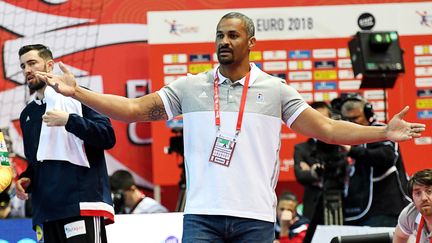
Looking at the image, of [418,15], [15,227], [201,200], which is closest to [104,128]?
[201,200]

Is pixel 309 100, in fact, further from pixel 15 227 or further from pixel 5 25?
pixel 15 227

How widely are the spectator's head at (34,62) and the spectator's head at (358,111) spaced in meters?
2.99

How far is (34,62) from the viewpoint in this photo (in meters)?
6.50

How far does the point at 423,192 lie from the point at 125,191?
4770 mm

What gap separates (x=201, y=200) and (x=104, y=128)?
1502 millimetres

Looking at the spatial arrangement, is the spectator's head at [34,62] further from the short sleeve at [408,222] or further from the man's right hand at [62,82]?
the short sleeve at [408,222]

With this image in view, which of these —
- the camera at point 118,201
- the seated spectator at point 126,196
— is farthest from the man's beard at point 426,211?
the camera at point 118,201

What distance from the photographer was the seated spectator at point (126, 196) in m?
10.1

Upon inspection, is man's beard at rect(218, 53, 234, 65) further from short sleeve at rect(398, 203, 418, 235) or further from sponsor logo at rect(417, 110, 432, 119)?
sponsor logo at rect(417, 110, 432, 119)

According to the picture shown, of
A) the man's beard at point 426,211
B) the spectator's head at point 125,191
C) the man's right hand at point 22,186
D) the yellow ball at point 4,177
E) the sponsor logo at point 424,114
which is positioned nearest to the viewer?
the yellow ball at point 4,177

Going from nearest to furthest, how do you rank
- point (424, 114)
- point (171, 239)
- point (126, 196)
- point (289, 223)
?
1. point (171, 239)
2. point (289, 223)
3. point (126, 196)
4. point (424, 114)

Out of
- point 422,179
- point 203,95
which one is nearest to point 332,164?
point 422,179

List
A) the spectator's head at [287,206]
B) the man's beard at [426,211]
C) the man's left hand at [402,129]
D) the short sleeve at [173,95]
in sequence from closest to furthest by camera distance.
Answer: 1. the man's left hand at [402,129]
2. the short sleeve at [173,95]
3. the man's beard at [426,211]
4. the spectator's head at [287,206]

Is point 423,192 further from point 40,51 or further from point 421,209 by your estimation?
point 40,51
